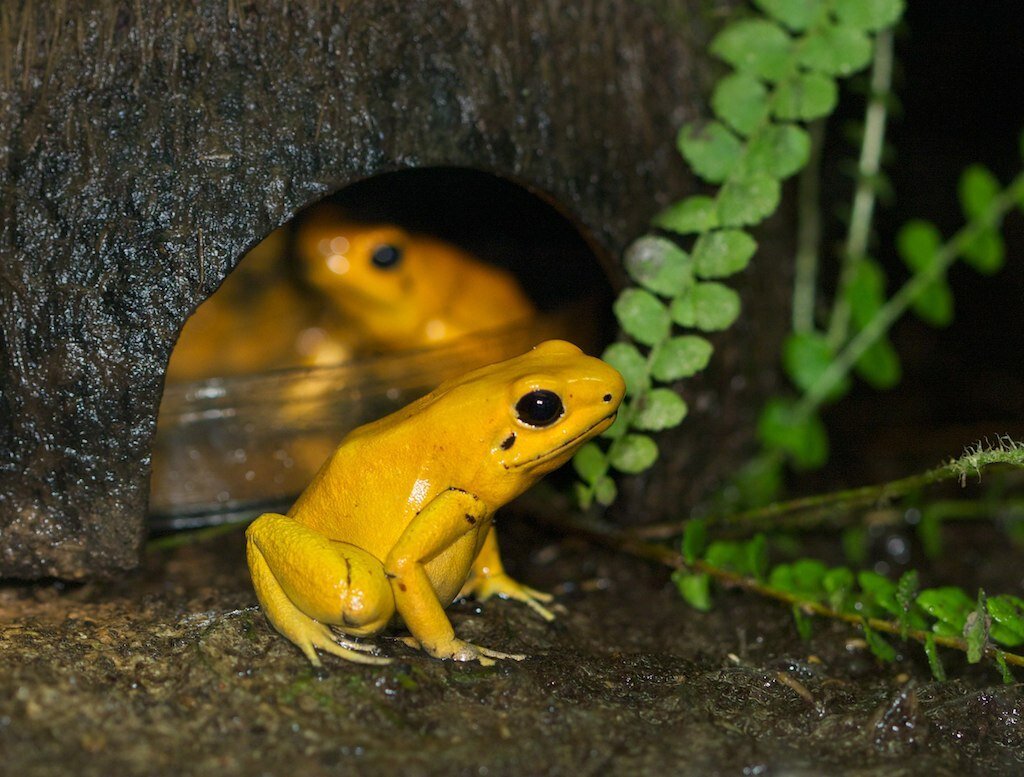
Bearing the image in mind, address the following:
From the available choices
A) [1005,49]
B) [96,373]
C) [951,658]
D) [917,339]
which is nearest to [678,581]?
[951,658]

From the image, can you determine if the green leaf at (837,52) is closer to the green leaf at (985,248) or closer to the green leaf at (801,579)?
the green leaf at (985,248)

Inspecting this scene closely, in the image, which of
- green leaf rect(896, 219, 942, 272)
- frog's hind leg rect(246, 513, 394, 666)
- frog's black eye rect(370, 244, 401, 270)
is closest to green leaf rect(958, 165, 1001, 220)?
green leaf rect(896, 219, 942, 272)

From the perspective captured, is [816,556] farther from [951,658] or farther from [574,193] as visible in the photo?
[574,193]

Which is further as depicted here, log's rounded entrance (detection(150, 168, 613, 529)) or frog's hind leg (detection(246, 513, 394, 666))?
log's rounded entrance (detection(150, 168, 613, 529))

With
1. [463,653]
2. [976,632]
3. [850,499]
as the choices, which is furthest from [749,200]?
[463,653]

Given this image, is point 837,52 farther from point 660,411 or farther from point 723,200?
point 660,411

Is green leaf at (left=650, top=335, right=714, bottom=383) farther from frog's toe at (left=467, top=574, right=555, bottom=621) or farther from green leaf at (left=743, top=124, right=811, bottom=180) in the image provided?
frog's toe at (left=467, top=574, right=555, bottom=621)

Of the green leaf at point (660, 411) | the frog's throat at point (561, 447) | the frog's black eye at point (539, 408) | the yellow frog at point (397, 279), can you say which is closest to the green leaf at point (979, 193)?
the green leaf at point (660, 411)
